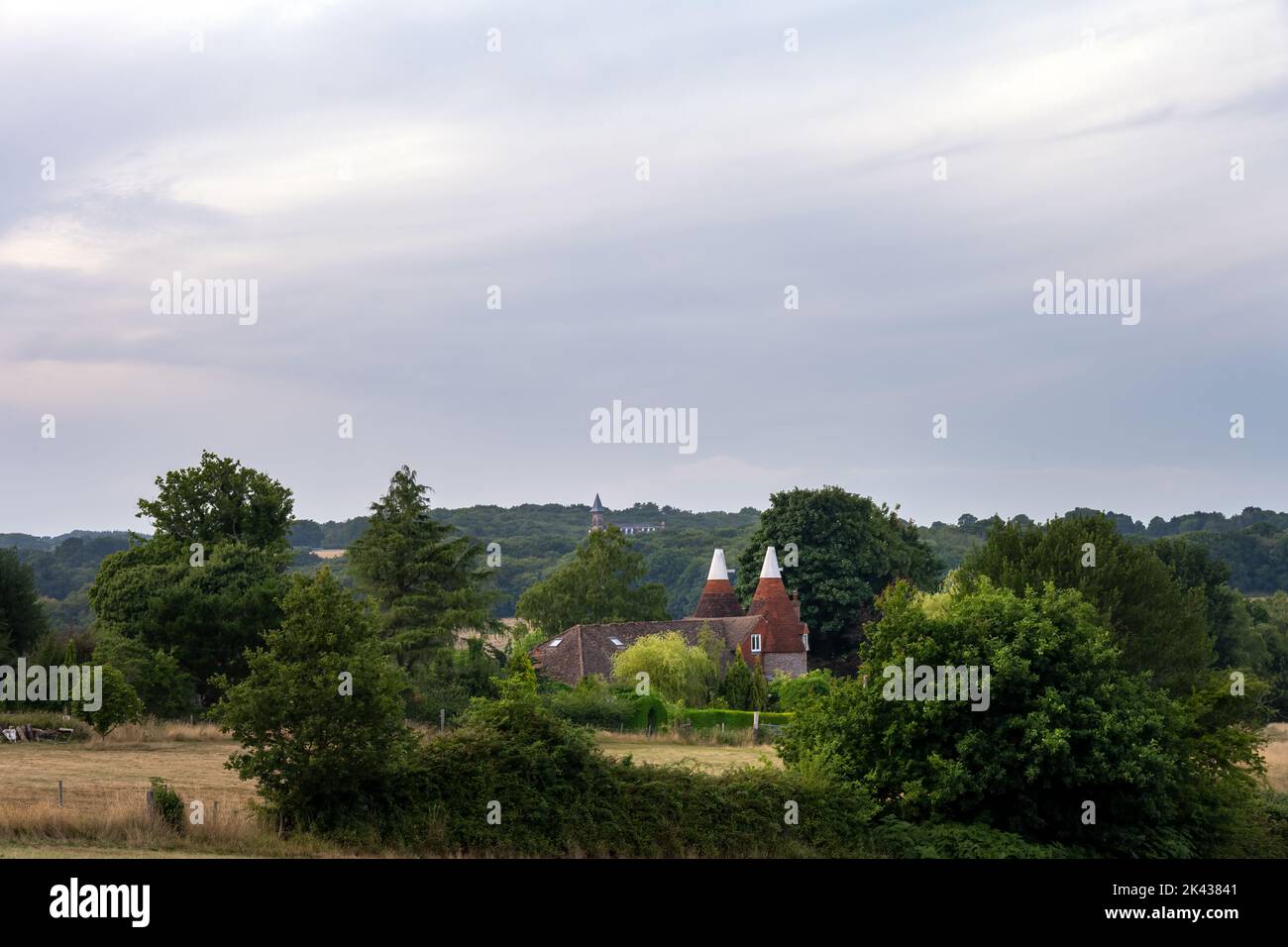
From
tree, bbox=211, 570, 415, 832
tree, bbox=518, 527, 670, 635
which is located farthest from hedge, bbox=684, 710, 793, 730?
tree, bbox=518, 527, 670, 635

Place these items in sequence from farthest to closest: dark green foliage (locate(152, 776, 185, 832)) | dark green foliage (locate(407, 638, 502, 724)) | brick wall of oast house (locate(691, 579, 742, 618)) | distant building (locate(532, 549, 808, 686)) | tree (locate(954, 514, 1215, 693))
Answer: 1. brick wall of oast house (locate(691, 579, 742, 618))
2. distant building (locate(532, 549, 808, 686))
3. tree (locate(954, 514, 1215, 693))
4. dark green foliage (locate(407, 638, 502, 724))
5. dark green foliage (locate(152, 776, 185, 832))

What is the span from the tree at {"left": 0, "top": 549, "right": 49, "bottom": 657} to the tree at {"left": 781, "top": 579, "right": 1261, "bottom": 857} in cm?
4435

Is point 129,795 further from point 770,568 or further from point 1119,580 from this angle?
point 770,568

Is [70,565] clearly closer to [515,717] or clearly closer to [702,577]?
[702,577]

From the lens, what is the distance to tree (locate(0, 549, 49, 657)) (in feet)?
196

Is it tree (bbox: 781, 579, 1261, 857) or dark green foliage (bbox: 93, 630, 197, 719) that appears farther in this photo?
dark green foliage (bbox: 93, 630, 197, 719)

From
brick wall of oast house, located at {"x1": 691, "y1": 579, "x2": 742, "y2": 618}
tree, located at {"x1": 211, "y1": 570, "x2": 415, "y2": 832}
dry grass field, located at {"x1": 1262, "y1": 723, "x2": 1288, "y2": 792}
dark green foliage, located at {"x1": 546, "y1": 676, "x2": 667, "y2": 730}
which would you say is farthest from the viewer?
brick wall of oast house, located at {"x1": 691, "y1": 579, "x2": 742, "y2": 618}

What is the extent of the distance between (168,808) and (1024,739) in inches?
611

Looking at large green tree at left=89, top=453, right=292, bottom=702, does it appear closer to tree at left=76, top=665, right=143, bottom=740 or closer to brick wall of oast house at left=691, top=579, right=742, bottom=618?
tree at left=76, top=665, right=143, bottom=740

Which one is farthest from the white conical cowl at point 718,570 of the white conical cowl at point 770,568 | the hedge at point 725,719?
the hedge at point 725,719

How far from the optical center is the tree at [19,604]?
59719 mm

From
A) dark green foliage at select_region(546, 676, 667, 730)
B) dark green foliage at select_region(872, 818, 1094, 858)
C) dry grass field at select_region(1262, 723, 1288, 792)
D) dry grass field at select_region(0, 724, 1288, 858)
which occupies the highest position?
dry grass field at select_region(0, 724, 1288, 858)

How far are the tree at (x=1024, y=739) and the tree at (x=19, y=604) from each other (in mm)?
44350
